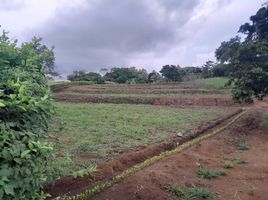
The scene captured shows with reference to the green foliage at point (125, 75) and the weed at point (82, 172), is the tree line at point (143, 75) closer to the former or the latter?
the green foliage at point (125, 75)

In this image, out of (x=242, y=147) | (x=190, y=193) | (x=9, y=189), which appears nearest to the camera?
(x=9, y=189)

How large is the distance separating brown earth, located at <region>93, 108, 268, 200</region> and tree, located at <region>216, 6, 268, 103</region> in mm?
3127

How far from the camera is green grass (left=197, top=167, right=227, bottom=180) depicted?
252 inches

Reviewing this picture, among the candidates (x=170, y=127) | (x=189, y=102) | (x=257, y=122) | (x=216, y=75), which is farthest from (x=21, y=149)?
(x=216, y=75)

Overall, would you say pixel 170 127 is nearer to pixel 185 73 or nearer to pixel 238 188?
pixel 238 188

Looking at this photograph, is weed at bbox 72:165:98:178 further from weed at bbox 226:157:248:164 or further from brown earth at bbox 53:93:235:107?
brown earth at bbox 53:93:235:107

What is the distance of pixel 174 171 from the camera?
20.5 ft

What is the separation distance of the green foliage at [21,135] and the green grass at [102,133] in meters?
1.30

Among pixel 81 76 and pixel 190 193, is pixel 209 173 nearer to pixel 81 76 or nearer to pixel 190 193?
pixel 190 193

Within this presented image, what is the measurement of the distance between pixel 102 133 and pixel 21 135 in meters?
6.91

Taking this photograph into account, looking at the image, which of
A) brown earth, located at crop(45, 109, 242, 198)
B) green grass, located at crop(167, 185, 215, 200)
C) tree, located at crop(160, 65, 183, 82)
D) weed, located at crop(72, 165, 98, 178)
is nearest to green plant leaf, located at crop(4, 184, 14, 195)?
weed, located at crop(72, 165, 98, 178)

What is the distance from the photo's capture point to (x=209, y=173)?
6.48 metres

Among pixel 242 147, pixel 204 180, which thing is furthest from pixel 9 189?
pixel 242 147

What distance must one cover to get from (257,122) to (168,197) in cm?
1016
